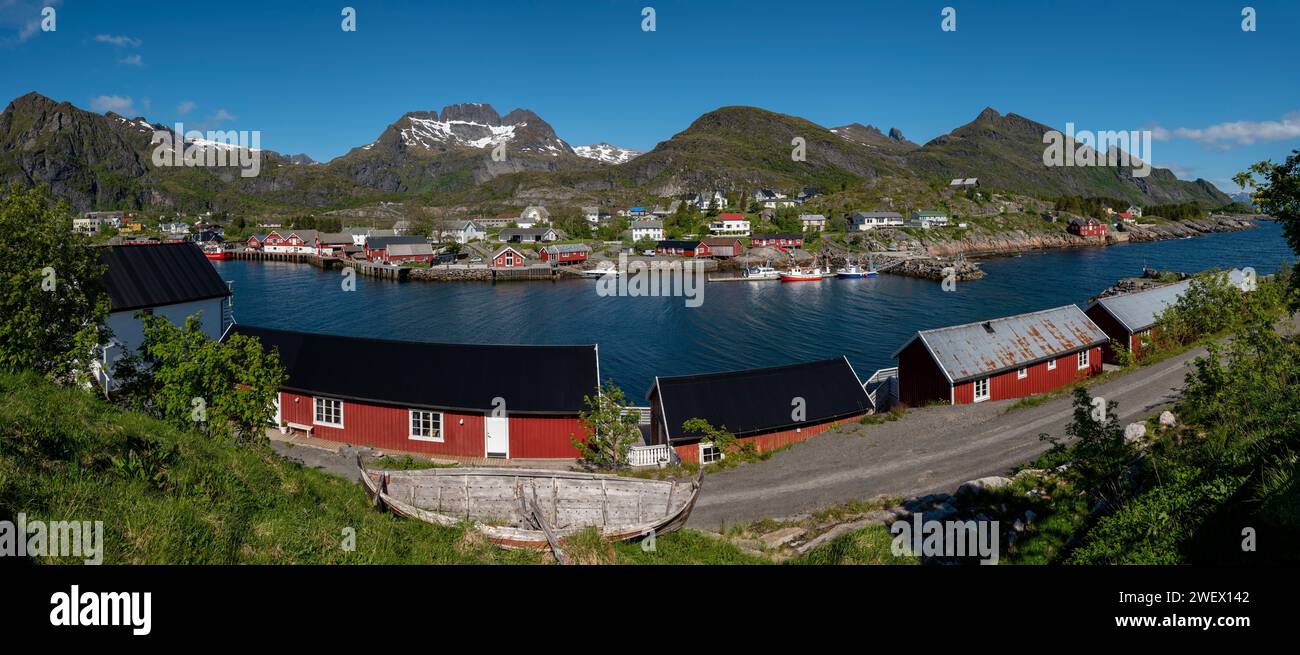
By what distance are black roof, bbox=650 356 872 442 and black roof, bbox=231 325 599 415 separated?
9.68 ft

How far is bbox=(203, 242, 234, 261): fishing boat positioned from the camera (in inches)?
4852

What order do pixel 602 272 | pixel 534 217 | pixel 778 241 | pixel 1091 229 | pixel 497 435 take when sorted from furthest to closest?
pixel 534 217 → pixel 1091 229 → pixel 778 241 → pixel 602 272 → pixel 497 435

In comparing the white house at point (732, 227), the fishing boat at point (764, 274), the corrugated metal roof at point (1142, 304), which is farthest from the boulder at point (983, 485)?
the white house at point (732, 227)

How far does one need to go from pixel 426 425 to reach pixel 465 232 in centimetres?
11861

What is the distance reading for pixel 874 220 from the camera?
130625 mm

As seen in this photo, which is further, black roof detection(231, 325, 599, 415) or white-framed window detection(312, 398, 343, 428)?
white-framed window detection(312, 398, 343, 428)

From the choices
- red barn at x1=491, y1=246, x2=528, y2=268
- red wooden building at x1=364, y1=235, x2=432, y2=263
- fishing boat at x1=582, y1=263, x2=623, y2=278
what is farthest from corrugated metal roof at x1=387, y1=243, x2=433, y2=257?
fishing boat at x1=582, y1=263, x2=623, y2=278

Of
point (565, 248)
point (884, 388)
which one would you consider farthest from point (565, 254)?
point (884, 388)

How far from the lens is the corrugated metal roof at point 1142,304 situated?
3203 cm

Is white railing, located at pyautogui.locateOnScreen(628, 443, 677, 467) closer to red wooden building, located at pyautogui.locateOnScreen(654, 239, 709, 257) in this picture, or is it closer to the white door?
→ the white door

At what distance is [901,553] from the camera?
10.2 meters

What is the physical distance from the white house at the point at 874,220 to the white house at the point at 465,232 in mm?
70293

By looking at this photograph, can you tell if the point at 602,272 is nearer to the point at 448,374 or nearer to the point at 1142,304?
the point at 1142,304
